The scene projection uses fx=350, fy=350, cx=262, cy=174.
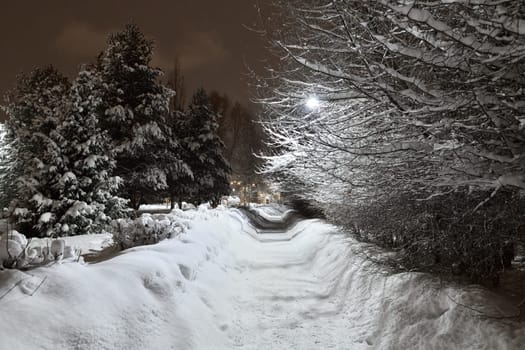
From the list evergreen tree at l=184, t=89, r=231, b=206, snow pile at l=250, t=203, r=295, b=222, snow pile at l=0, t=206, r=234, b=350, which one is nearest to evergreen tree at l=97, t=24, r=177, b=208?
evergreen tree at l=184, t=89, r=231, b=206

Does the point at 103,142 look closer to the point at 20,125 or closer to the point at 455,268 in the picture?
the point at 455,268

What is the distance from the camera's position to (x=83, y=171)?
45.6 feet

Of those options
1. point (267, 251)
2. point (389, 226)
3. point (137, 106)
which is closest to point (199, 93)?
point (137, 106)

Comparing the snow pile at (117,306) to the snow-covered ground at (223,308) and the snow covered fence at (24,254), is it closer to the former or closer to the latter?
the snow-covered ground at (223,308)

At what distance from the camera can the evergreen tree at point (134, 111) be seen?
63.6 feet

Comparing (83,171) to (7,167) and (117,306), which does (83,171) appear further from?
(7,167)

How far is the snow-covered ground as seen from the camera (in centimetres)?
315

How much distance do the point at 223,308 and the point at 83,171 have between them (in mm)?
10719

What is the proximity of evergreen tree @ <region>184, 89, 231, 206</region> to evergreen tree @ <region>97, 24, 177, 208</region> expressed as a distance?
5.66 m

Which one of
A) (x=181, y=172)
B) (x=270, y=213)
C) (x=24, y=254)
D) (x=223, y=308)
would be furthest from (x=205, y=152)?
(x=24, y=254)

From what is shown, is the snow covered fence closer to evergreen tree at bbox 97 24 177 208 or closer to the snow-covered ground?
the snow-covered ground

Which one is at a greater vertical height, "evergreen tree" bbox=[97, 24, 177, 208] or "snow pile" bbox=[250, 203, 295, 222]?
"evergreen tree" bbox=[97, 24, 177, 208]

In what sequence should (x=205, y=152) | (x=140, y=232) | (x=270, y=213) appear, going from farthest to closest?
(x=270, y=213)
(x=205, y=152)
(x=140, y=232)

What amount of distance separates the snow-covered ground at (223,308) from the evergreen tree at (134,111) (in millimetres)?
12701
